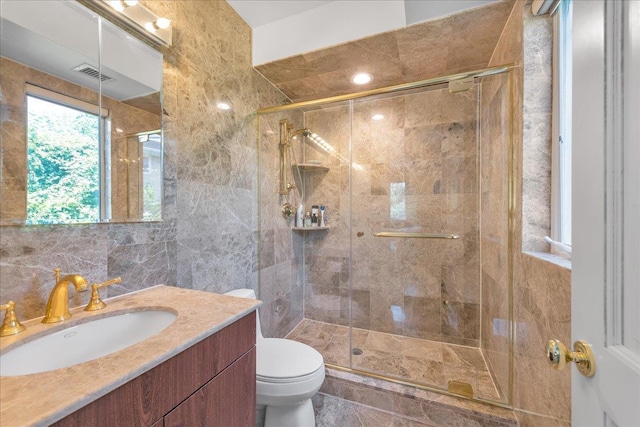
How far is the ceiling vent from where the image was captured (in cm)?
89

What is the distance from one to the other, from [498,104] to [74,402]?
83.4 inches

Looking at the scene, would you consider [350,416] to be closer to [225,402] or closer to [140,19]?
[225,402]

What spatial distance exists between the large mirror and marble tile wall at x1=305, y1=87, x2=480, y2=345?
1.50 meters

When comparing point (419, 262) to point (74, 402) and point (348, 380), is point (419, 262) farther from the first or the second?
point (74, 402)

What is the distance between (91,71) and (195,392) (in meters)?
1.17

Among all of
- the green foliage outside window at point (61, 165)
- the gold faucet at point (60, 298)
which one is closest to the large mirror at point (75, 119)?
the green foliage outside window at point (61, 165)

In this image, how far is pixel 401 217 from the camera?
2.23 metres

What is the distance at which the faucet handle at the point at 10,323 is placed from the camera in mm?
654

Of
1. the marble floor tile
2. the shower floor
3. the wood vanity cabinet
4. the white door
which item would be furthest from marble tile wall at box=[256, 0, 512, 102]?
the marble floor tile

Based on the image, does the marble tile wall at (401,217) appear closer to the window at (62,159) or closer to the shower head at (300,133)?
the shower head at (300,133)

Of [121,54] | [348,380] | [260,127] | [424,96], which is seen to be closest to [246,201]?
[260,127]

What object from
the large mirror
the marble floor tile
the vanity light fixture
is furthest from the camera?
the marble floor tile

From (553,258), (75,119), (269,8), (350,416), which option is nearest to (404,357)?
(350,416)

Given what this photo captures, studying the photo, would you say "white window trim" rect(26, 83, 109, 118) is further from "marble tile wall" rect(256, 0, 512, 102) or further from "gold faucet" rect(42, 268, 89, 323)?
"marble tile wall" rect(256, 0, 512, 102)
